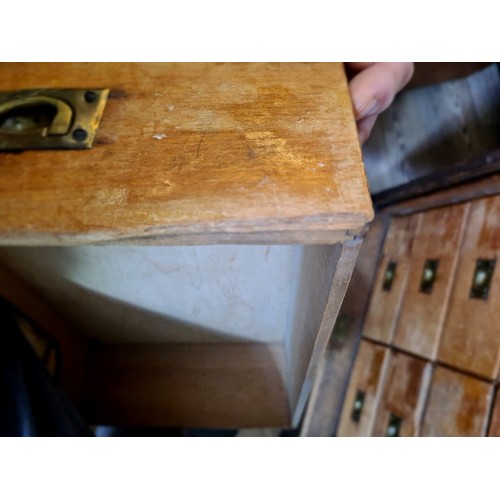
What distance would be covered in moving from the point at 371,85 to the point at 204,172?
0.67ft

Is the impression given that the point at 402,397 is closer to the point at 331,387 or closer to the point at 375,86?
the point at 331,387

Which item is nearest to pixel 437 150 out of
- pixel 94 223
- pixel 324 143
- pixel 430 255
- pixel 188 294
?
pixel 430 255

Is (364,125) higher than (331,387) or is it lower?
higher

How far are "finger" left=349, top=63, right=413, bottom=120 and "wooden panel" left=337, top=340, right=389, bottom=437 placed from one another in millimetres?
659

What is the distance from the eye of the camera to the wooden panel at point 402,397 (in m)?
0.81

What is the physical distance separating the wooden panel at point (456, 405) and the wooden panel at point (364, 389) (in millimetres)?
172

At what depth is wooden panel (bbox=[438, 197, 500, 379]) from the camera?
0.67 metres

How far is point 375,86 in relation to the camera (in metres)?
0.40

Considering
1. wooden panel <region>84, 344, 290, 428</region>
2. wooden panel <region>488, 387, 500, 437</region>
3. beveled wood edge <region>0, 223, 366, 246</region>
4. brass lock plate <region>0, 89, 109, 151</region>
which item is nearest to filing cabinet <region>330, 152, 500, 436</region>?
wooden panel <region>488, 387, 500, 437</region>

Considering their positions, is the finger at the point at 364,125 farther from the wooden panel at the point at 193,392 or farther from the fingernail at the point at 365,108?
the wooden panel at the point at 193,392

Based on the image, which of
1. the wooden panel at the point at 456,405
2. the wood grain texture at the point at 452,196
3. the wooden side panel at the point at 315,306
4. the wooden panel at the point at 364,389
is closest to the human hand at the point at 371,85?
the wooden side panel at the point at 315,306

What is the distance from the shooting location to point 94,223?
0.28 m

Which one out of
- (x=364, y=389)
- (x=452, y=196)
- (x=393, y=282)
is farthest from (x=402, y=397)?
(x=452, y=196)

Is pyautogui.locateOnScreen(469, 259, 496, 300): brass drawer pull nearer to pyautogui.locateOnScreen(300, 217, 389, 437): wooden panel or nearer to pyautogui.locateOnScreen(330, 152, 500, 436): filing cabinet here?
pyautogui.locateOnScreen(330, 152, 500, 436): filing cabinet
